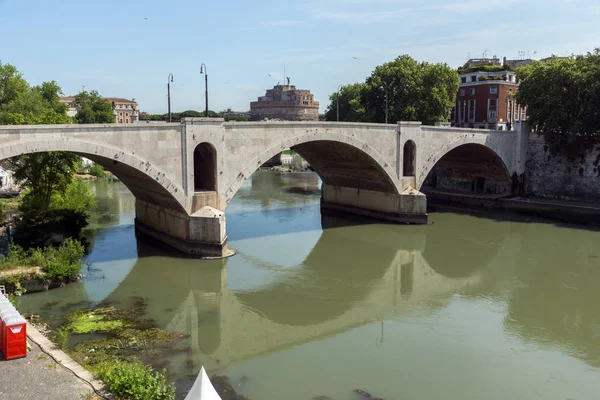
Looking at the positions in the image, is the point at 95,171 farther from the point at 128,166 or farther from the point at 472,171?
the point at 472,171

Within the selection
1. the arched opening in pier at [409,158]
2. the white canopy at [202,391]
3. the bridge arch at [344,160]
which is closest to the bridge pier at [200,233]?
the bridge arch at [344,160]

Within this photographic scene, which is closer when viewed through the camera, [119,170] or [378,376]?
[378,376]

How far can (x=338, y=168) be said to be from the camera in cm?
3416

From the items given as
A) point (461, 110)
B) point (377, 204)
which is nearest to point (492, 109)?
point (461, 110)

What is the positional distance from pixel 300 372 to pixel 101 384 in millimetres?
4999

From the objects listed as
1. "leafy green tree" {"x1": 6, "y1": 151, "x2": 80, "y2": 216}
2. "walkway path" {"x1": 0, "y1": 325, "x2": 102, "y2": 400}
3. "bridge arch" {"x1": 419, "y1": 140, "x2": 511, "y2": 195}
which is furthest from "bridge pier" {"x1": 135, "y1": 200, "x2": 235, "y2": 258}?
"bridge arch" {"x1": 419, "y1": 140, "x2": 511, "y2": 195}

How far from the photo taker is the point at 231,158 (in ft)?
78.3

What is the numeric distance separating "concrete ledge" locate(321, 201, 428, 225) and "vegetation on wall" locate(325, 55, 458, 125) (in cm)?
1310

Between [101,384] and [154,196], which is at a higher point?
[154,196]

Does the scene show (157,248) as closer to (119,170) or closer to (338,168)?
(119,170)

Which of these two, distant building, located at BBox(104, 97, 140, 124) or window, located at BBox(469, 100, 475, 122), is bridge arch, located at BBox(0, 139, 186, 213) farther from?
Answer: distant building, located at BBox(104, 97, 140, 124)

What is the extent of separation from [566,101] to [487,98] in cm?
1561

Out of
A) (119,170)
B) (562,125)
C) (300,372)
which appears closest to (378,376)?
(300,372)

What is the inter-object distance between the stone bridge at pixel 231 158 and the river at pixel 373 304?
156 centimetres
